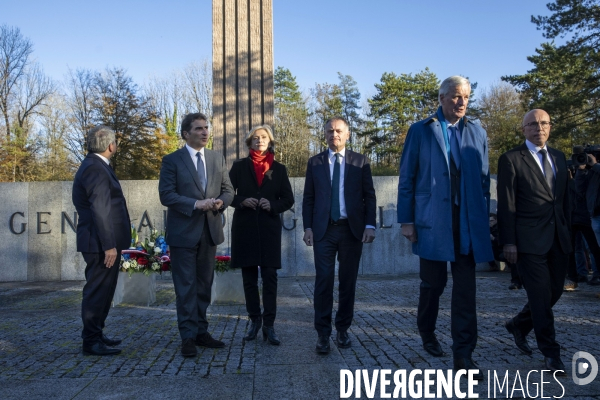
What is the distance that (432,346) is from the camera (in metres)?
4.48

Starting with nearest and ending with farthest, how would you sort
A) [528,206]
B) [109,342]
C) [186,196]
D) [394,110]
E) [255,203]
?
[528,206], [186,196], [109,342], [255,203], [394,110]

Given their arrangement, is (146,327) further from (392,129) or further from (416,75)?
(416,75)

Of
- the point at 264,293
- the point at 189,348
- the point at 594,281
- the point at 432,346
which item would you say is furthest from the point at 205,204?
the point at 594,281

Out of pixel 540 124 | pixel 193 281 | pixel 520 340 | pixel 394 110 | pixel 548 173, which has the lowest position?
pixel 520 340

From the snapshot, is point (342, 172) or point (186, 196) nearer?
point (186, 196)

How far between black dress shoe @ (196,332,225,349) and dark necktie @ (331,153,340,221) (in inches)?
58.7

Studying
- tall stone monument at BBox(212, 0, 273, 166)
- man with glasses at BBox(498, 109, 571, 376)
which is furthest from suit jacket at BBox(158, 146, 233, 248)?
tall stone monument at BBox(212, 0, 273, 166)

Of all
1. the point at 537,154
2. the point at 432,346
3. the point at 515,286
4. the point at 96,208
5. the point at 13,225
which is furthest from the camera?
the point at 13,225

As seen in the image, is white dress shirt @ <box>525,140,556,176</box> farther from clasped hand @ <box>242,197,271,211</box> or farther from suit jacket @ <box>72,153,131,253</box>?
suit jacket @ <box>72,153,131,253</box>

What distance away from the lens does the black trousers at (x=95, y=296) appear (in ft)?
15.4

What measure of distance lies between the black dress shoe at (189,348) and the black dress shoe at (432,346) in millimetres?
1891

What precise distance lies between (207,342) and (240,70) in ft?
26.8

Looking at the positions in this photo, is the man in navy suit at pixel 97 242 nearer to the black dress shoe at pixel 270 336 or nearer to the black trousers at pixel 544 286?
the black dress shoe at pixel 270 336

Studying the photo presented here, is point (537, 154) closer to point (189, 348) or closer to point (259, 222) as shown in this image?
point (259, 222)
